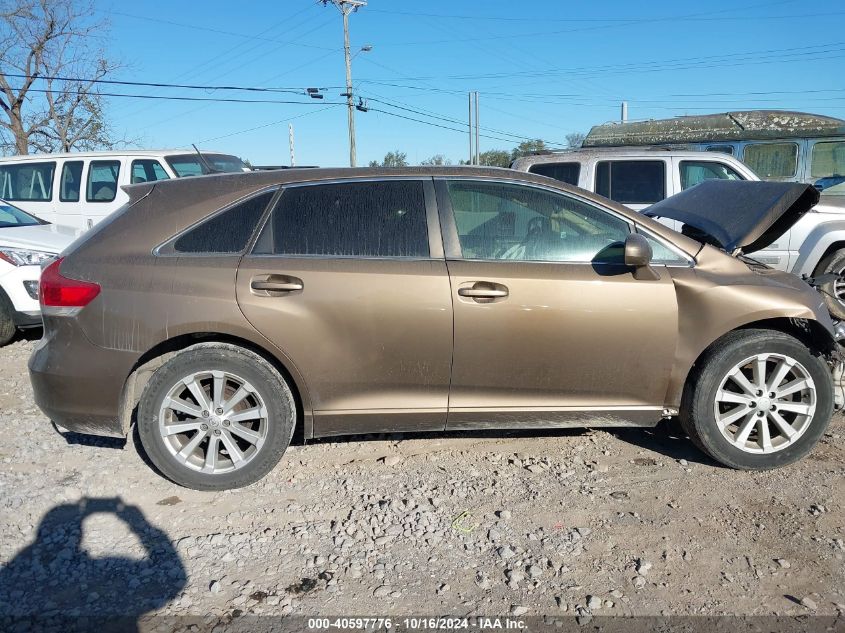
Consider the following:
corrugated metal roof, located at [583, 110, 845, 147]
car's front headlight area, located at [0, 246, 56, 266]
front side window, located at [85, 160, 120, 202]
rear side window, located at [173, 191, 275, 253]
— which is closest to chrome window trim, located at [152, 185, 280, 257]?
rear side window, located at [173, 191, 275, 253]

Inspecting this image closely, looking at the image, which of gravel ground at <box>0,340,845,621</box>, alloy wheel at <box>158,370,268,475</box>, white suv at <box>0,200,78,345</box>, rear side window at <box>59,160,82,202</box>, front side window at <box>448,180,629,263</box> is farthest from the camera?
rear side window at <box>59,160,82,202</box>

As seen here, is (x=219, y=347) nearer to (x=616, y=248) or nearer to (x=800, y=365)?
(x=616, y=248)

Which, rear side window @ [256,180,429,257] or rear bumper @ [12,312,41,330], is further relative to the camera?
rear bumper @ [12,312,41,330]

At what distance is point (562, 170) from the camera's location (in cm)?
791

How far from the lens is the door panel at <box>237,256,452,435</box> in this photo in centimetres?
337

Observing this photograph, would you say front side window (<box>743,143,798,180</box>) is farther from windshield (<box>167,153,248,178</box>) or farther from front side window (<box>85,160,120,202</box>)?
front side window (<box>85,160,120,202</box>)

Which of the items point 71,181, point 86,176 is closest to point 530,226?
point 86,176

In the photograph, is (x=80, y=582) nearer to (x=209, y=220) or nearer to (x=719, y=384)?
(x=209, y=220)

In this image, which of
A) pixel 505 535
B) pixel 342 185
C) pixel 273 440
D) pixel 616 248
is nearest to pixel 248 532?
pixel 273 440

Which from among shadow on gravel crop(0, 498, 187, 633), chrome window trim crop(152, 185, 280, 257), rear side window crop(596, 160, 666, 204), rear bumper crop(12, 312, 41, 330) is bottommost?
shadow on gravel crop(0, 498, 187, 633)

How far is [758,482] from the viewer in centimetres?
355

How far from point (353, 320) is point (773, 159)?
9181mm

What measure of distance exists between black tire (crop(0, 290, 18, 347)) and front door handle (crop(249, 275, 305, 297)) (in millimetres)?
4117

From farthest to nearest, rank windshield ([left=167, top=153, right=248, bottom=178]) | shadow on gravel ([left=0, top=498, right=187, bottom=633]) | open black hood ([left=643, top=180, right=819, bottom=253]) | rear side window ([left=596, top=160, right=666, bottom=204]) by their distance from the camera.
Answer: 1. windshield ([left=167, top=153, right=248, bottom=178])
2. rear side window ([left=596, top=160, right=666, bottom=204])
3. open black hood ([left=643, top=180, right=819, bottom=253])
4. shadow on gravel ([left=0, top=498, right=187, bottom=633])
